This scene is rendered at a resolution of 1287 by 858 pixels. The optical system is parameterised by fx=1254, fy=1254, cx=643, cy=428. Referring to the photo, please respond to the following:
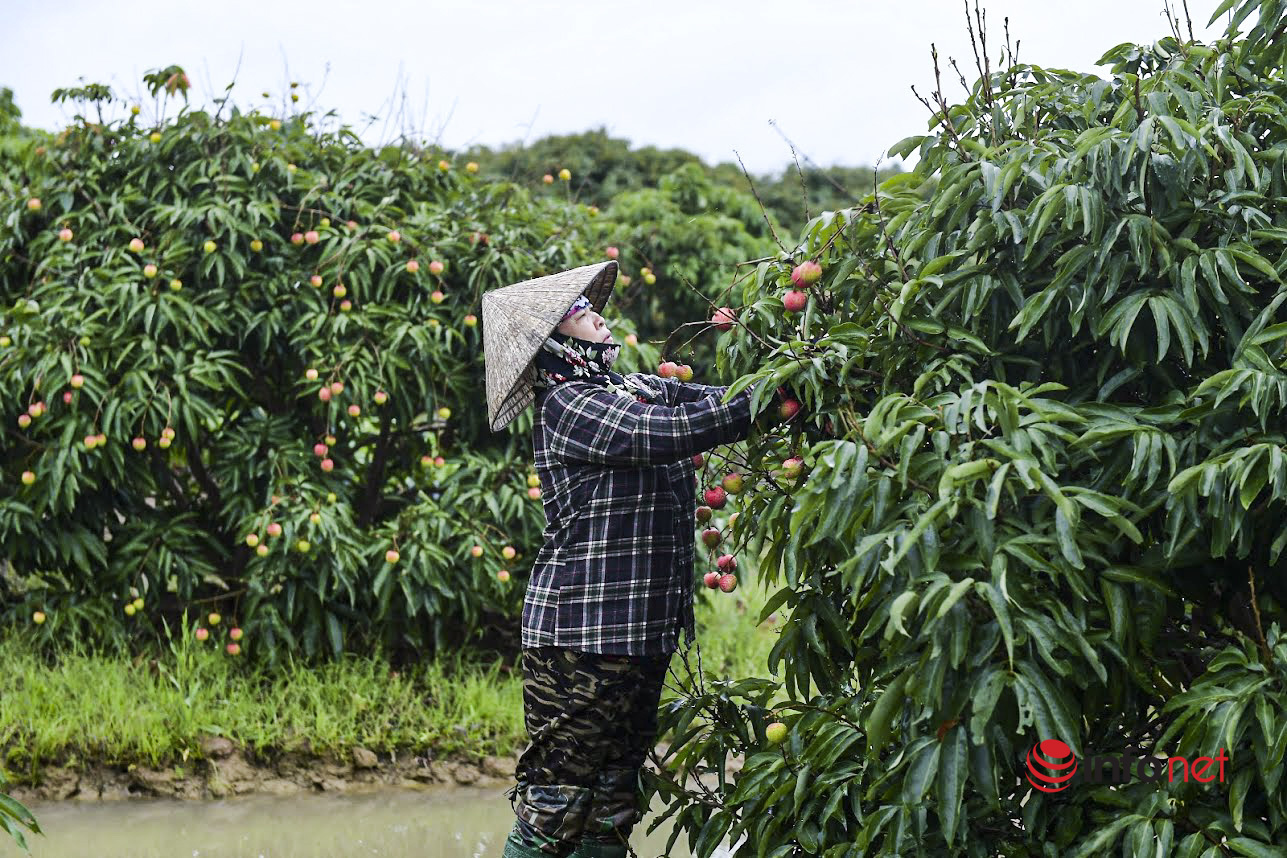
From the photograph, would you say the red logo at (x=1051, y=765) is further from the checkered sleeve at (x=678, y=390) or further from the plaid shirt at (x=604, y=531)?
the checkered sleeve at (x=678, y=390)

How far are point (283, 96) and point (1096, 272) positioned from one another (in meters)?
4.21

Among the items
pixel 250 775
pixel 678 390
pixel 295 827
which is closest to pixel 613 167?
pixel 250 775

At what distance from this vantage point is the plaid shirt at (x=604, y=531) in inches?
104

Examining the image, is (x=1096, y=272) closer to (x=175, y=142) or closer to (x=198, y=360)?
(x=198, y=360)

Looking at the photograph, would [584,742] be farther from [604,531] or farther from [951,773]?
[951,773]

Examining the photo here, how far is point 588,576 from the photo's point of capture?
8.86 ft

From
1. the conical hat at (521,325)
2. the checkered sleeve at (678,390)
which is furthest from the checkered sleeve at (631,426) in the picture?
the checkered sleeve at (678,390)

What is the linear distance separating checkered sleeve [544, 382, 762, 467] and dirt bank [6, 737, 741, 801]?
2176 millimetres

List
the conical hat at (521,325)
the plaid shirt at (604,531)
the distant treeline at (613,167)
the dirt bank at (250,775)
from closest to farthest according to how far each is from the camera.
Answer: the plaid shirt at (604,531) < the conical hat at (521,325) < the dirt bank at (250,775) < the distant treeline at (613,167)

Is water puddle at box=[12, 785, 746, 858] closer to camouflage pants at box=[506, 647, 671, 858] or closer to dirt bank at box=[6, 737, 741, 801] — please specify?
dirt bank at box=[6, 737, 741, 801]

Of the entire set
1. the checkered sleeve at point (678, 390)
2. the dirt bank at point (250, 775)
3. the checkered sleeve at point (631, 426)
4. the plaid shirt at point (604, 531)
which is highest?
the checkered sleeve at point (678, 390)

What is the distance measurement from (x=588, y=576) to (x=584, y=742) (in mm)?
376

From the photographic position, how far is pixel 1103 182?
2117mm

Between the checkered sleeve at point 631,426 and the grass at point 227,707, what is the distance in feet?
6.93
